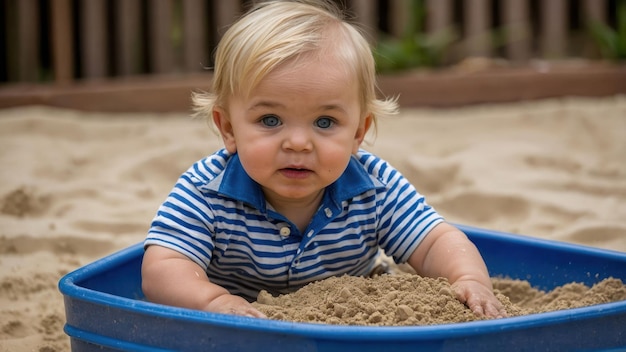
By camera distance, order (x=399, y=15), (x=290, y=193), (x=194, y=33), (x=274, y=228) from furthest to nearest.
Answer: (x=399, y=15) → (x=194, y=33) → (x=274, y=228) → (x=290, y=193)

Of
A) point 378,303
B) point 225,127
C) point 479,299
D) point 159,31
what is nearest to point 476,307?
point 479,299

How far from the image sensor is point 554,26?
4.23m

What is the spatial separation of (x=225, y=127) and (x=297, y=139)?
239 mm

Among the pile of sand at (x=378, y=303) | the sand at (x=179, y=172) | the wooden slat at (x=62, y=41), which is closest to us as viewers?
the pile of sand at (x=378, y=303)

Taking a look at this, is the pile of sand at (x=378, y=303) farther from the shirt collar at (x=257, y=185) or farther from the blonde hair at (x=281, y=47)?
the blonde hair at (x=281, y=47)

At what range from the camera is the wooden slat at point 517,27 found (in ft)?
13.9

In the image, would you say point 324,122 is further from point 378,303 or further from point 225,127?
point 378,303

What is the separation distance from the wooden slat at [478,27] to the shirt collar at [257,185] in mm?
2510

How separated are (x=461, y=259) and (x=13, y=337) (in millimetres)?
908

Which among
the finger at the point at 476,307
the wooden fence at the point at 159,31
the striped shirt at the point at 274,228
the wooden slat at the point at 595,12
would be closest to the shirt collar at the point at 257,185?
the striped shirt at the point at 274,228

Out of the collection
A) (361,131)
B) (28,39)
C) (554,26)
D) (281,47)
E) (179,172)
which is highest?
(281,47)

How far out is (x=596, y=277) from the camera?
184 cm

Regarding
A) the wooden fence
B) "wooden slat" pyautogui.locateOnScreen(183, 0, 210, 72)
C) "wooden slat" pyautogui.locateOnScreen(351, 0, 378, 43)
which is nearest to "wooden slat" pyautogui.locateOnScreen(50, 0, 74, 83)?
the wooden fence

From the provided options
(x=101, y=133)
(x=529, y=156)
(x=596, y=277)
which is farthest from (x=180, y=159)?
(x=596, y=277)
